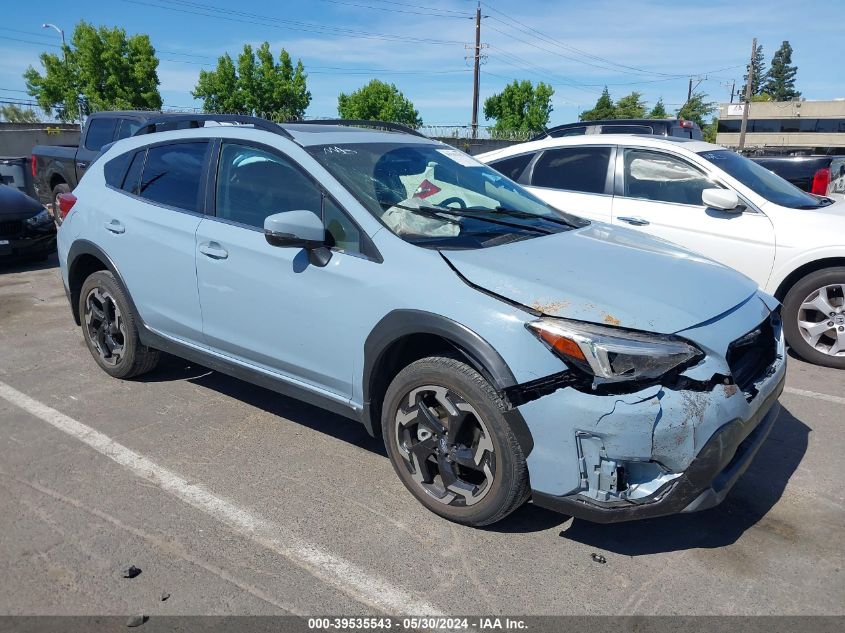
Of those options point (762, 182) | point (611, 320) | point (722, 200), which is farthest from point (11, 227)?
point (762, 182)

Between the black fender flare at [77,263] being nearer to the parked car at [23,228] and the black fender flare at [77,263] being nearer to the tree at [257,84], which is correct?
the parked car at [23,228]

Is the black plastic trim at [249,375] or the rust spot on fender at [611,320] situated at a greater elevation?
the rust spot on fender at [611,320]

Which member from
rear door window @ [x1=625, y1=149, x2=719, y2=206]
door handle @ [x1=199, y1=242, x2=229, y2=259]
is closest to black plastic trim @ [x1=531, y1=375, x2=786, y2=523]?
door handle @ [x1=199, y1=242, x2=229, y2=259]

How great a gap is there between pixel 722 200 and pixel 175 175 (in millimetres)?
4180

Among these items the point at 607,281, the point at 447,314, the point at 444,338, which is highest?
the point at 607,281

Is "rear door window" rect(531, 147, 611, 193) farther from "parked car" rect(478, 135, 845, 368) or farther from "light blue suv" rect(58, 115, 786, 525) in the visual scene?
"light blue suv" rect(58, 115, 786, 525)

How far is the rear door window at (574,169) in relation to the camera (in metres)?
6.28

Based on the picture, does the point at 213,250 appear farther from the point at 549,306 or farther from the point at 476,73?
the point at 476,73

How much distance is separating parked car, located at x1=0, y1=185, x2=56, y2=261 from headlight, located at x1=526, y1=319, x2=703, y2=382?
8.26m

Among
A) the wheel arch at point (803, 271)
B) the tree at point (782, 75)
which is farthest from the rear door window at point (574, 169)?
the tree at point (782, 75)

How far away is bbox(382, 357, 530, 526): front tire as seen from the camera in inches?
109

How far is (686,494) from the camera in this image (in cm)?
258

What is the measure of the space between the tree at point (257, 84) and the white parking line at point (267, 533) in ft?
206

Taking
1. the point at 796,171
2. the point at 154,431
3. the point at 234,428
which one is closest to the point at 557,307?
the point at 234,428
